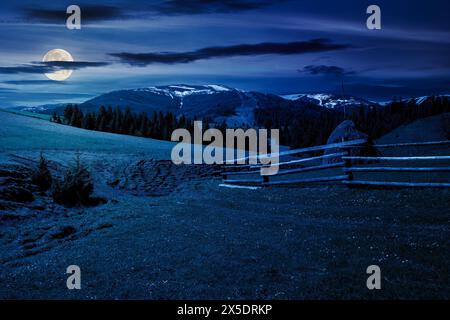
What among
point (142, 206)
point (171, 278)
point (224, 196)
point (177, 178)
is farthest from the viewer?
point (177, 178)

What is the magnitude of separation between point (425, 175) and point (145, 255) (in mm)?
10760

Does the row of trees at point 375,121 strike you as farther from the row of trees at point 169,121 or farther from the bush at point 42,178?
the bush at point 42,178

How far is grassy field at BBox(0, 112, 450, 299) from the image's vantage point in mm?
5047

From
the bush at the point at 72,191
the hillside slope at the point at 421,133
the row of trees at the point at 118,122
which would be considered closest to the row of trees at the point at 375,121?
the hillside slope at the point at 421,133

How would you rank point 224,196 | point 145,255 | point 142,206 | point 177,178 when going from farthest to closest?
point 177,178, point 224,196, point 142,206, point 145,255

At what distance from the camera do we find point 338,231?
7.59 meters

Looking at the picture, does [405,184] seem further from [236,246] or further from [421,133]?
[421,133]

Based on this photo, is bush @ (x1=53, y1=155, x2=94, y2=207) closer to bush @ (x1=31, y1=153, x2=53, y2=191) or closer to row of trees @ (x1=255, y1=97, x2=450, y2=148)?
bush @ (x1=31, y1=153, x2=53, y2=191)

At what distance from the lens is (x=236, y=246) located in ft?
22.9

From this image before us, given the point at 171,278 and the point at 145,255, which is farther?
the point at 145,255

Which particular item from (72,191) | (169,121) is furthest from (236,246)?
(169,121)
